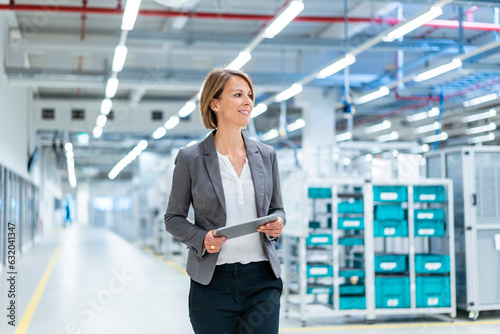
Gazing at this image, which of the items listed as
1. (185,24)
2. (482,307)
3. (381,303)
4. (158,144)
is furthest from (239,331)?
(158,144)

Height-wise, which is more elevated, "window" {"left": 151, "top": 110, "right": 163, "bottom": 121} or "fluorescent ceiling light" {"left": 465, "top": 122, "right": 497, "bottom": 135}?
"window" {"left": 151, "top": 110, "right": 163, "bottom": 121}

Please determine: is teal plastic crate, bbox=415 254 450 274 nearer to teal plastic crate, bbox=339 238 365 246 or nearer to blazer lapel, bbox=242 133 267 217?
teal plastic crate, bbox=339 238 365 246

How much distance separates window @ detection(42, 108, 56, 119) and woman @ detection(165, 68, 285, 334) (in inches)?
705

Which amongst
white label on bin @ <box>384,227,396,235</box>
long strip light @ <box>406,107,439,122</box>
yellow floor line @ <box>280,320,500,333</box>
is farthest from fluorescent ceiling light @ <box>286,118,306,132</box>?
yellow floor line @ <box>280,320,500,333</box>

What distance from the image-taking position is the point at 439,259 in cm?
620

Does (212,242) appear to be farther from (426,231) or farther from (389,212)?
(426,231)

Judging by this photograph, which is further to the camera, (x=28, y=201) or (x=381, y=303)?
(x=28, y=201)

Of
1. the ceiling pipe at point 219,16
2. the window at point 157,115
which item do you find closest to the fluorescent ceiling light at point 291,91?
the ceiling pipe at point 219,16

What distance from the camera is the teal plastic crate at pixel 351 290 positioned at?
5.98 metres

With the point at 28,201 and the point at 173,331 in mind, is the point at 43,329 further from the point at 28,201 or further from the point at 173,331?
the point at 28,201

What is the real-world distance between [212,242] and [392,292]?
4.82m

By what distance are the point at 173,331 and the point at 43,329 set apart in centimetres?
132

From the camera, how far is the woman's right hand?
166 centimetres

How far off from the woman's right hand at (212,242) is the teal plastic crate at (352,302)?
14.8ft
